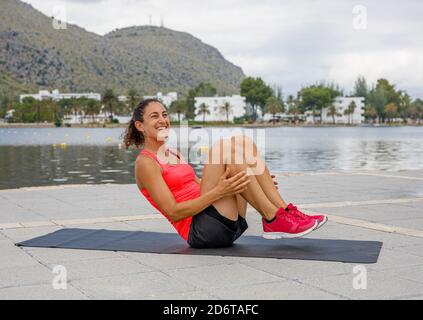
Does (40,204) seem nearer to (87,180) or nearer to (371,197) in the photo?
(371,197)

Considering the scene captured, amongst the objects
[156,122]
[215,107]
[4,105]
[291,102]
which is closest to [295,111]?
[291,102]

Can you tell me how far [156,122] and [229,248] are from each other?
48.9 inches

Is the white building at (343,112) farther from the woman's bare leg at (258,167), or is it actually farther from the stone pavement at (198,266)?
the woman's bare leg at (258,167)

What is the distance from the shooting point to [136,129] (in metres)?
5.87

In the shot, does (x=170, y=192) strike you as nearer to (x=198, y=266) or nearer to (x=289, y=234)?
(x=198, y=266)

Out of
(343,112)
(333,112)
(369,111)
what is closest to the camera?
(333,112)

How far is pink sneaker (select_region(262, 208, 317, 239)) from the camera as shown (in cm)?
541

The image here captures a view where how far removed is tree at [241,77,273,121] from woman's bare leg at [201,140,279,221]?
17407 cm

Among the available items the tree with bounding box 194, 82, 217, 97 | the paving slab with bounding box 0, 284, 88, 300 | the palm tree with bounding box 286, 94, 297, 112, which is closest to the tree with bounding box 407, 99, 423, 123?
the palm tree with bounding box 286, 94, 297, 112

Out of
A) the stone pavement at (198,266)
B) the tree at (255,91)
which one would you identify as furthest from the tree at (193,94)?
the stone pavement at (198,266)

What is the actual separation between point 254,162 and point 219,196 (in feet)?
1.24

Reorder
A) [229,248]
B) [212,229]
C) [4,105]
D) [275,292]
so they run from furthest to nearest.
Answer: [4,105]
[229,248]
[212,229]
[275,292]

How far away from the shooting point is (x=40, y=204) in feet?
A: 31.4

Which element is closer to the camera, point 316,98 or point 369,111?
point 316,98
